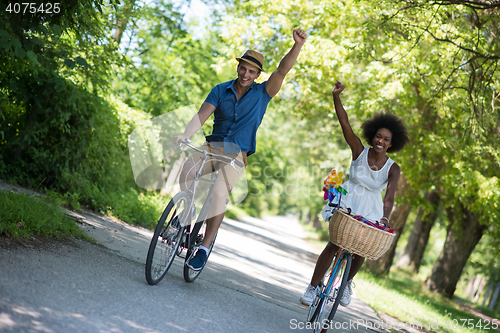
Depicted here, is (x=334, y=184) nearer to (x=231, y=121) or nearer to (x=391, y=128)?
(x=391, y=128)

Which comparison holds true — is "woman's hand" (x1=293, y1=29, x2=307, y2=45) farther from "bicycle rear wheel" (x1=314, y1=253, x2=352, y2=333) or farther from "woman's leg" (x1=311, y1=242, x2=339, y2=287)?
"bicycle rear wheel" (x1=314, y1=253, x2=352, y2=333)

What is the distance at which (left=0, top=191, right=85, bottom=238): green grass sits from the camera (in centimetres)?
483

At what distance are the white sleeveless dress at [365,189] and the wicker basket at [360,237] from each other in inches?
21.3

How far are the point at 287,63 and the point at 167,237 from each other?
83.9 inches

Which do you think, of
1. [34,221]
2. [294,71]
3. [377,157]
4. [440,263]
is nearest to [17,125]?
[34,221]

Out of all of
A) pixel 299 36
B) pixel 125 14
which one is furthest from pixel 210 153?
pixel 125 14

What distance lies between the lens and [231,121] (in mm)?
5145

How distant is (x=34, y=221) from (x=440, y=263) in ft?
48.0

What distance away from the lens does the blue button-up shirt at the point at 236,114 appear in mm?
5082

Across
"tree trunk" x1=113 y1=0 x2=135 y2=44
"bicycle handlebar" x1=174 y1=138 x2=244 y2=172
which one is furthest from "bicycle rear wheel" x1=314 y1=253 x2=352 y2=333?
"tree trunk" x1=113 y1=0 x2=135 y2=44

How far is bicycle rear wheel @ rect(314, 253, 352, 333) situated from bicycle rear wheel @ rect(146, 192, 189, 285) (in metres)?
1.59

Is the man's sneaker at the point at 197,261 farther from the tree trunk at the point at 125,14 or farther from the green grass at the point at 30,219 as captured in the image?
the tree trunk at the point at 125,14

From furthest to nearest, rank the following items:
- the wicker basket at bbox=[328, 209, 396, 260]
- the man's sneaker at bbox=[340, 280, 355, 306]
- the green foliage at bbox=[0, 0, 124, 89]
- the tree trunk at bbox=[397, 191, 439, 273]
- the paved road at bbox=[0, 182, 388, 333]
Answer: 1. the tree trunk at bbox=[397, 191, 439, 273]
2. the man's sneaker at bbox=[340, 280, 355, 306]
3. the wicker basket at bbox=[328, 209, 396, 260]
4. the green foliage at bbox=[0, 0, 124, 89]
5. the paved road at bbox=[0, 182, 388, 333]

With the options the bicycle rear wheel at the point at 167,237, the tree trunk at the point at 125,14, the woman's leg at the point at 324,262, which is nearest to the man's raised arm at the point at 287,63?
the bicycle rear wheel at the point at 167,237
